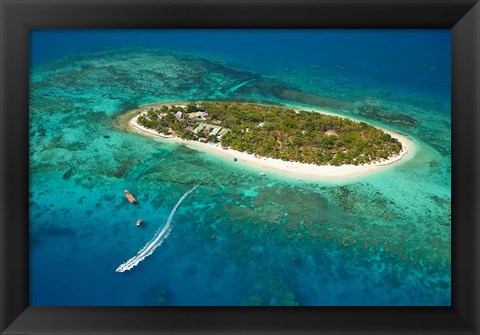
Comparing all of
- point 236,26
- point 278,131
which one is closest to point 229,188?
point 278,131

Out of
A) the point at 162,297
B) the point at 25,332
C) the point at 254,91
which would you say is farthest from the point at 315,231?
the point at 254,91

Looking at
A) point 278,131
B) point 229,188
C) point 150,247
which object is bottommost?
point 150,247

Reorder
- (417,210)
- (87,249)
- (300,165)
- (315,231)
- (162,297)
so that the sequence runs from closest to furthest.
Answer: (162,297) → (87,249) → (315,231) → (417,210) → (300,165)

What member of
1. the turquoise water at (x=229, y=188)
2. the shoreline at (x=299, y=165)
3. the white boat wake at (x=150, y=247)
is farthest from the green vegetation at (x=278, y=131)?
the white boat wake at (x=150, y=247)

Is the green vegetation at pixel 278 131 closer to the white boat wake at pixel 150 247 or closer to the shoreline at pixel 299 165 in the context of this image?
the shoreline at pixel 299 165

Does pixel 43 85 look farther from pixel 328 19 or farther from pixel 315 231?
pixel 328 19

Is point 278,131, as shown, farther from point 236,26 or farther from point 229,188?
point 236,26

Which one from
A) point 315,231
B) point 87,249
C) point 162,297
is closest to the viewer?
point 162,297

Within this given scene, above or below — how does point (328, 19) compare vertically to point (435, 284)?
above
